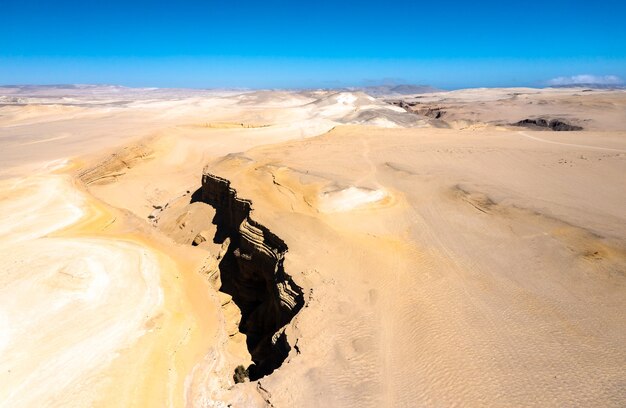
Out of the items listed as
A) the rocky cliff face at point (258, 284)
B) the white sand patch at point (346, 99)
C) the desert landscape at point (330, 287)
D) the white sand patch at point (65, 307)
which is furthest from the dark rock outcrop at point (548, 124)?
the white sand patch at point (65, 307)

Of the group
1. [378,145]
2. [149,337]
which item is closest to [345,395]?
[149,337]

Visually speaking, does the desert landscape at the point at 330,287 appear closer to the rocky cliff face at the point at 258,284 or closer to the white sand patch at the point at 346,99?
the rocky cliff face at the point at 258,284

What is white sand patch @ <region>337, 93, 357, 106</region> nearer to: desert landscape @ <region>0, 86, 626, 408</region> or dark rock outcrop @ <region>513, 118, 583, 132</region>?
dark rock outcrop @ <region>513, 118, 583, 132</region>

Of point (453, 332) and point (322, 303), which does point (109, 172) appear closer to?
point (322, 303)

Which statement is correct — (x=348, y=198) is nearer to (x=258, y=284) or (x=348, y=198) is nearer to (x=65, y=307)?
(x=258, y=284)

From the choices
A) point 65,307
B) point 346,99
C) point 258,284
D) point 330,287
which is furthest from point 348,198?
point 346,99
